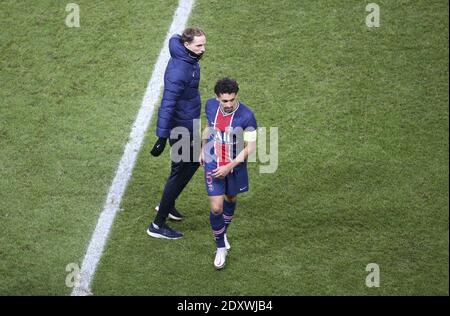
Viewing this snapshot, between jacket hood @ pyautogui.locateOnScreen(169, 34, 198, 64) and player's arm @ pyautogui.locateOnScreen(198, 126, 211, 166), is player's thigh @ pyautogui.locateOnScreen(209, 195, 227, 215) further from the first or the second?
jacket hood @ pyautogui.locateOnScreen(169, 34, 198, 64)

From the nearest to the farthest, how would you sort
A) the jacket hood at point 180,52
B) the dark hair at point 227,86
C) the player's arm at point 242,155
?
the dark hair at point 227,86 → the player's arm at point 242,155 → the jacket hood at point 180,52

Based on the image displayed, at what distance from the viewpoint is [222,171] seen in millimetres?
7160

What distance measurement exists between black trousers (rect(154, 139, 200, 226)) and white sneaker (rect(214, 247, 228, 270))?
2.42 feet

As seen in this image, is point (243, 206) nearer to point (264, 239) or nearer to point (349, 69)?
point (264, 239)

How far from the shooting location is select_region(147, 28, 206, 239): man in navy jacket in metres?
7.23

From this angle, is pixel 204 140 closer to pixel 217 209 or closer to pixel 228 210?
pixel 217 209

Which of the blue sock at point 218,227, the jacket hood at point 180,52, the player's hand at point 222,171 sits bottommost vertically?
the blue sock at point 218,227

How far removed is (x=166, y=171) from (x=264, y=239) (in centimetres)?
156

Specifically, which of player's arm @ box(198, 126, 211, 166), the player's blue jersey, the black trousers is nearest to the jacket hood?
the player's blue jersey

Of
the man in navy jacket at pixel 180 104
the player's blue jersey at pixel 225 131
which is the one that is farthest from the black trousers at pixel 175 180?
the player's blue jersey at pixel 225 131

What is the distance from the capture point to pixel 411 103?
9375 mm

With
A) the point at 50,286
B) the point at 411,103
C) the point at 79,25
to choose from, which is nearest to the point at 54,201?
the point at 50,286

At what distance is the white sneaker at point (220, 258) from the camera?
303 inches

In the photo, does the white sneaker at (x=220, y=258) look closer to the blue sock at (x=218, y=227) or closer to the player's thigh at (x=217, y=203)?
the blue sock at (x=218, y=227)
